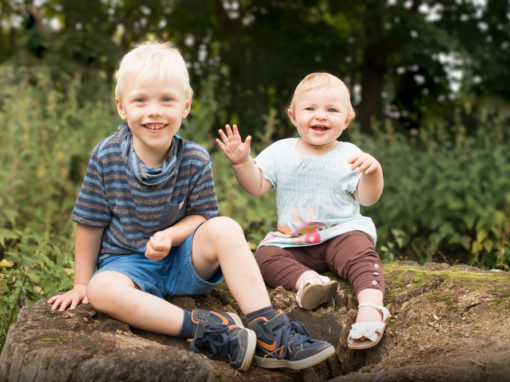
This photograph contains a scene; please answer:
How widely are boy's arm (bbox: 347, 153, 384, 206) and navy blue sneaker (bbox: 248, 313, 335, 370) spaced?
683 millimetres

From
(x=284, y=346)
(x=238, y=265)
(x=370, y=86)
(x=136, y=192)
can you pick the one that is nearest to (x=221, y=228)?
(x=238, y=265)

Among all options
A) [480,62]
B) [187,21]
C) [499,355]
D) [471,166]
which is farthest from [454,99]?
[499,355]

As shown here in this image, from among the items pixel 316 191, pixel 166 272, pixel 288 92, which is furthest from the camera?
pixel 288 92

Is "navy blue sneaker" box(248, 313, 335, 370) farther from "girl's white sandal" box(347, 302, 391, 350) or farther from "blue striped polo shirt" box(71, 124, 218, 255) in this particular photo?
"blue striped polo shirt" box(71, 124, 218, 255)

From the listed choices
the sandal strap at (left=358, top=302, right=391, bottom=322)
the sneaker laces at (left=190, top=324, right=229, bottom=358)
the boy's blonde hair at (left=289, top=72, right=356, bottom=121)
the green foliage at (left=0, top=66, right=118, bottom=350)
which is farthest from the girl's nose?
the green foliage at (left=0, top=66, right=118, bottom=350)

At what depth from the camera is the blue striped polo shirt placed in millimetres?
2305

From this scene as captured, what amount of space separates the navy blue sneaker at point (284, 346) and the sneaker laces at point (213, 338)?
0.12 metres

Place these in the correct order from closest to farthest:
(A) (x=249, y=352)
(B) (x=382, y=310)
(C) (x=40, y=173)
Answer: (A) (x=249, y=352) < (B) (x=382, y=310) < (C) (x=40, y=173)

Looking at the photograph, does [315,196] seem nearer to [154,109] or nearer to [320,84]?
[320,84]

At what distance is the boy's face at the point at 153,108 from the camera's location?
2213mm

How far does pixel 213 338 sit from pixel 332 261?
0.78 meters

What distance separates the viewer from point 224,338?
6.75 feet

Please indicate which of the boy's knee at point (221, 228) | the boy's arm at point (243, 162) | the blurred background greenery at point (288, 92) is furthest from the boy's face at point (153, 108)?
the blurred background greenery at point (288, 92)

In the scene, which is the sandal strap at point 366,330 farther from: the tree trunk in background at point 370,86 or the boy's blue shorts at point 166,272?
the tree trunk in background at point 370,86
